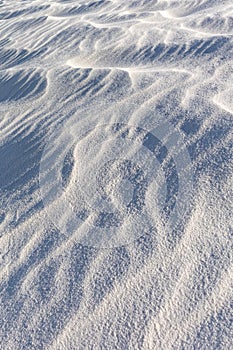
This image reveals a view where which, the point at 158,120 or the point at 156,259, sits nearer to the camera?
the point at 156,259

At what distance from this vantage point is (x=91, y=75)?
9.76 ft

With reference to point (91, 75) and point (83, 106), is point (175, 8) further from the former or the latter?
point (83, 106)

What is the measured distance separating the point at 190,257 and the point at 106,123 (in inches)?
42.1

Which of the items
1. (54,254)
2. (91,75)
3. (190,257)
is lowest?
(190,257)

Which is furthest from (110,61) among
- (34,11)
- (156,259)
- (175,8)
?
(34,11)

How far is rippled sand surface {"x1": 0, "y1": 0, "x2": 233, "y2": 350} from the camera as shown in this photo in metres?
1.50

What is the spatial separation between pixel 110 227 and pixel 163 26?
7.70ft

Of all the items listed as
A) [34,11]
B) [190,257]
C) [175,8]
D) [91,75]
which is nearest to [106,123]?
[91,75]

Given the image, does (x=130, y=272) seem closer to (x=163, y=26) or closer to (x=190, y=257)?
(x=190, y=257)

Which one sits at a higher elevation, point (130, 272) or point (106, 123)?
point (106, 123)

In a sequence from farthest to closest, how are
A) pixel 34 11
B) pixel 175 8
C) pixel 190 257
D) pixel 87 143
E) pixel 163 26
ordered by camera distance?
pixel 34 11 → pixel 175 8 → pixel 163 26 → pixel 87 143 → pixel 190 257

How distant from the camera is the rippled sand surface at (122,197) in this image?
1.50 m

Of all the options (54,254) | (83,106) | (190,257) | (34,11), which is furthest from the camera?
(34,11)

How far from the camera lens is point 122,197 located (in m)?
1.95
